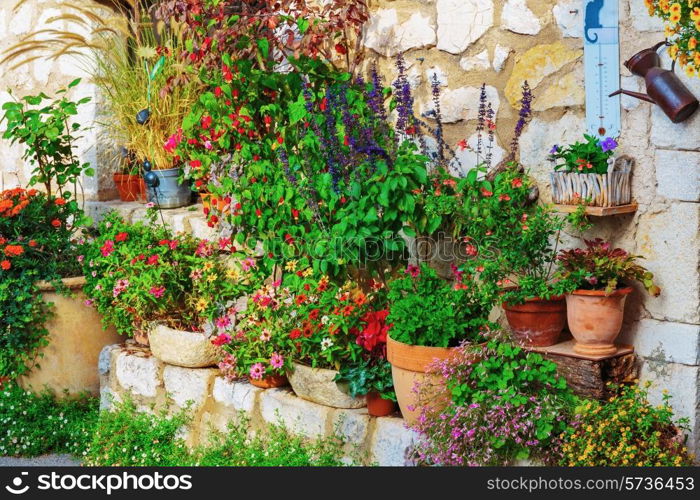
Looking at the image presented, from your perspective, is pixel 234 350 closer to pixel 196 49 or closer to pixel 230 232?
pixel 230 232

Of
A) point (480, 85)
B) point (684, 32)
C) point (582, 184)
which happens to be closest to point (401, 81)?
point (480, 85)

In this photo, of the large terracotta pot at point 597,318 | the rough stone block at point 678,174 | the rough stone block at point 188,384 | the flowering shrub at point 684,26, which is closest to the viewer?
the flowering shrub at point 684,26

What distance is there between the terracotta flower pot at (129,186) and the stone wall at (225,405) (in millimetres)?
1155

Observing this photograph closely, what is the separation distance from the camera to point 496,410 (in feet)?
11.7

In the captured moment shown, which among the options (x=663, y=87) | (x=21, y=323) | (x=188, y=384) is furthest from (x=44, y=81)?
(x=663, y=87)

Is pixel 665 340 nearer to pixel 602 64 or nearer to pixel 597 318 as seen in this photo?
pixel 597 318

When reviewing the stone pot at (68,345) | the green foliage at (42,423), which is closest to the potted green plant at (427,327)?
the green foliage at (42,423)

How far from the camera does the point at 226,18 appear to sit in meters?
4.79

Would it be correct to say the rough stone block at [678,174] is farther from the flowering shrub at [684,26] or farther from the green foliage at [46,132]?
the green foliage at [46,132]

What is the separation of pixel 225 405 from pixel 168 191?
1.54m

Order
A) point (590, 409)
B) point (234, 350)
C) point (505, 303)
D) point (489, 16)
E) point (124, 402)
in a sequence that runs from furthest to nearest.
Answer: point (124, 402) < point (234, 350) < point (489, 16) < point (505, 303) < point (590, 409)

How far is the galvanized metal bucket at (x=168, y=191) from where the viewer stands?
5586 mm

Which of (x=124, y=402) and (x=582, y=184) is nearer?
(x=582, y=184)

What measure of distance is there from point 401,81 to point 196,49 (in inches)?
45.8
